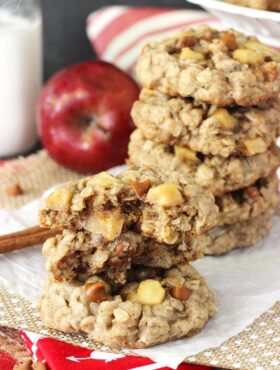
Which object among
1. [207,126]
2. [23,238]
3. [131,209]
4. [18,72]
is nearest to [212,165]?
[207,126]

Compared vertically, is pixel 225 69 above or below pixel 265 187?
above

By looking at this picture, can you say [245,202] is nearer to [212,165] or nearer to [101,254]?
[212,165]

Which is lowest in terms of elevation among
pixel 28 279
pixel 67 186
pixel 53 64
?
pixel 53 64

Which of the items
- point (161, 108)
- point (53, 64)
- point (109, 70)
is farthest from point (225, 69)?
point (53, 64)

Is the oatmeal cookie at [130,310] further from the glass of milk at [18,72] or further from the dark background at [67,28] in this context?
the dark background at [67,28]

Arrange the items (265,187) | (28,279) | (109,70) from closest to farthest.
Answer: (28,279), (265,187), (109,70)

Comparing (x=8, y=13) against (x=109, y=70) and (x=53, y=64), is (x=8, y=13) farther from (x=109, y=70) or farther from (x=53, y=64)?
(x=53, y=64)
